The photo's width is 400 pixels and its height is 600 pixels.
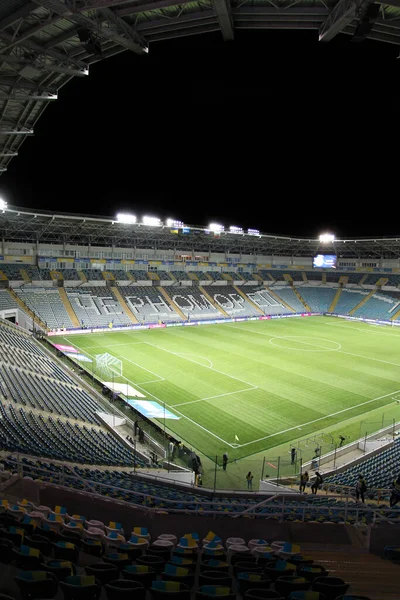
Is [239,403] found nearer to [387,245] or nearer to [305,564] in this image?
[305,564]

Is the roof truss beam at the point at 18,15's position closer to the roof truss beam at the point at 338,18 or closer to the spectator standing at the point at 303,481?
the roof truss beam at the point at 338,18

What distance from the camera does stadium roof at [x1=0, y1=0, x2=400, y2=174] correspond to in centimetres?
777

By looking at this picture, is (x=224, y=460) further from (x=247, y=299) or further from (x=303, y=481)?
(x=247, y=299)

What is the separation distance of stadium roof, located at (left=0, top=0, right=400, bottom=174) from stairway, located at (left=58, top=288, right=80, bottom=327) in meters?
36.6

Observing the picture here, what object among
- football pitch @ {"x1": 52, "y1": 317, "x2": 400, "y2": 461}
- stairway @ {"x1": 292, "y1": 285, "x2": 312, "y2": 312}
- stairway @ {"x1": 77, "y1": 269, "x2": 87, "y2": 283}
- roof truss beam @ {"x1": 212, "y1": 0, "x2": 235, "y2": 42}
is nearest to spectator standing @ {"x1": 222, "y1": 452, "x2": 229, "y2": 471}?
football pitch @ {"x1": 52, "y1": 317, "x2": 400, "y2": 461}

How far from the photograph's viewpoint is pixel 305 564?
5.76m

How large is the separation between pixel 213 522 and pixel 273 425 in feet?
46.9

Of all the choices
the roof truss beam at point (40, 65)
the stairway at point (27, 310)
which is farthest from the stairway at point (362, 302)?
the roof truss beam at point (40, 65)

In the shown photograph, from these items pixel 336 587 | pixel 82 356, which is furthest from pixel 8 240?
pixel 336 587

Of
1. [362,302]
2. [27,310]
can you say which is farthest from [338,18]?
[362,302]

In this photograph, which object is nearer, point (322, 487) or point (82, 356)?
point (322, 487)

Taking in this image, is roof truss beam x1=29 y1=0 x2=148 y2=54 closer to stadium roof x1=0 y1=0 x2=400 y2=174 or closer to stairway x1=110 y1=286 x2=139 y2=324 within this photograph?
stadium roof x1=0 y1=0 x2=400 y2=174

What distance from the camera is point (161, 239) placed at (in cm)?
5919

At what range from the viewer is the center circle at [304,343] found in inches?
1581
